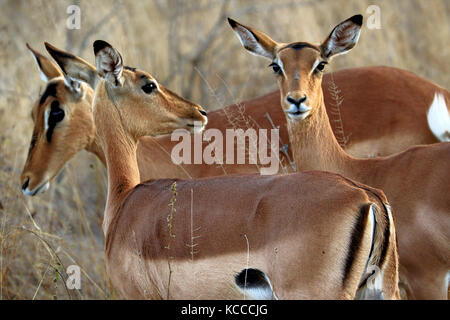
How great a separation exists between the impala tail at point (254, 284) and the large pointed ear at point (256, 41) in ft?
6.88

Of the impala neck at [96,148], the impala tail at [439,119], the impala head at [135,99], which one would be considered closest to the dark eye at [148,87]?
the impala head at [135,99]

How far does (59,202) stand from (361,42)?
14.4 ft

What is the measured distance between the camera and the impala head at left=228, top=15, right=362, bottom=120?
4383 mm

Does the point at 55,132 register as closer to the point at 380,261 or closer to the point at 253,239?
the point at 253,239

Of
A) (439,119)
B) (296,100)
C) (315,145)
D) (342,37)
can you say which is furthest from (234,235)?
(439,119)

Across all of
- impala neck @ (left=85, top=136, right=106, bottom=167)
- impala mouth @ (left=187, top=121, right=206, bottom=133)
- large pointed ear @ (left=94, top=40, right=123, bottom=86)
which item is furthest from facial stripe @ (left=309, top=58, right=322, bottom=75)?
A: impala neck @ (left=85, top=136, right=106, bottom=167)

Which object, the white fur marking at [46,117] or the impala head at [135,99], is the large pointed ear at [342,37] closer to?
the impala head at [135,99]

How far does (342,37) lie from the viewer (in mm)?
4812

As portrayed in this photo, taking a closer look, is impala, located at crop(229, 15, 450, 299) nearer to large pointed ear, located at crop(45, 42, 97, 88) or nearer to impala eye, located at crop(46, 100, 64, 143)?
large pointed ear, located at crop(45, 42, 97, 88)

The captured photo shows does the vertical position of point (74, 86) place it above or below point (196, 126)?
above

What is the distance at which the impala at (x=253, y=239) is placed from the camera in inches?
113

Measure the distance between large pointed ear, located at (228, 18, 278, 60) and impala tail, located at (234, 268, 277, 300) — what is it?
2.10 metres

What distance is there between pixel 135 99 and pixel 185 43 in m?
5.10

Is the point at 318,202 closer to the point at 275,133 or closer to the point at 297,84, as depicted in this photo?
the point at 297,84
